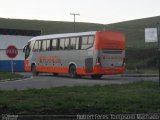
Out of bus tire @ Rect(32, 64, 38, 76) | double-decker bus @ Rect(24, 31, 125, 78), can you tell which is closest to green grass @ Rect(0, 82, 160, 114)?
double-decker bus @ Rect(24, 31, 125, 78)

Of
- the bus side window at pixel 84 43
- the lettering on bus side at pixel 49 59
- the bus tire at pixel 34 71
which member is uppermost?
the bus side window at pixel 84 43

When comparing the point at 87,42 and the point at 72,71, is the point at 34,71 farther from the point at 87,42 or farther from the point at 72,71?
the point at 87,42

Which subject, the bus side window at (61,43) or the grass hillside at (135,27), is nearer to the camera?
the bus side window at (61,43)

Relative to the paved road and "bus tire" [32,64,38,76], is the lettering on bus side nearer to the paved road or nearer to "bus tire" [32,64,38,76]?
"bus tire" [32,64,38,76]

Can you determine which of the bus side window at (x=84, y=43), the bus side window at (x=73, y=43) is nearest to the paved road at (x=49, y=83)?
the bus side window at (x=84, y=43)

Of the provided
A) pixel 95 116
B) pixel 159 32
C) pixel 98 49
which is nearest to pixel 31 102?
pixel 95 116

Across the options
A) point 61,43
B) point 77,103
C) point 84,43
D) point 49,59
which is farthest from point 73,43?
point 77,103

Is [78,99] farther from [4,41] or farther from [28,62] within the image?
[4,41]

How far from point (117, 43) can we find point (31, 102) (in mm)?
20934

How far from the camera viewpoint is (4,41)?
5484 cm

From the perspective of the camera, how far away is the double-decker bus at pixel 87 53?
3500 centimetres

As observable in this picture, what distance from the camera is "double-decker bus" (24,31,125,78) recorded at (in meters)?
35.0

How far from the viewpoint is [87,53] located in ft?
116

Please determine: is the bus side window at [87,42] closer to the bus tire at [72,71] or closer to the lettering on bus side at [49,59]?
the bus tire at [72,71]
